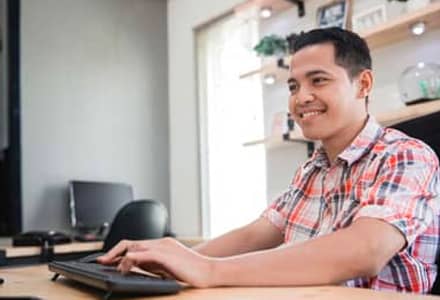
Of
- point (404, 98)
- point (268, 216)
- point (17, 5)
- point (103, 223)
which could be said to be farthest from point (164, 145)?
point (268, 216)

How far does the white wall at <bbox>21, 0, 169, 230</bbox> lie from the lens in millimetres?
3307

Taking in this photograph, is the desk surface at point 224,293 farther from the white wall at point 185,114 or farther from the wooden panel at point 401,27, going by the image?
the white wall at point 185,114

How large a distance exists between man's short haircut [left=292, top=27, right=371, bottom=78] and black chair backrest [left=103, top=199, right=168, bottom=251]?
1426mm

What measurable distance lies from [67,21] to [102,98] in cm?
58

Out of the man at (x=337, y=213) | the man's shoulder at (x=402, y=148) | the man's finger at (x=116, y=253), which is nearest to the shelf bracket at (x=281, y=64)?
the man at (x=337, y=213)

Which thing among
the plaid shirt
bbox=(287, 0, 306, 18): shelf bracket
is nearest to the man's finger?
the plaid shirt

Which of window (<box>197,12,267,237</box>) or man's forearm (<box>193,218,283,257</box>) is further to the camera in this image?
window (<box>197,12,267,237</box>)

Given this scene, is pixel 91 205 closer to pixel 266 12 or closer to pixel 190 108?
pixel 190 108

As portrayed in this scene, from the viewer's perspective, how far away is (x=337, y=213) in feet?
3.79

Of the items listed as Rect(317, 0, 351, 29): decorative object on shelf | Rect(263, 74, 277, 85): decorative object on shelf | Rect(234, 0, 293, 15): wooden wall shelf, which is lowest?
Rect(263, 74, 277, 85): decorative object on shelf

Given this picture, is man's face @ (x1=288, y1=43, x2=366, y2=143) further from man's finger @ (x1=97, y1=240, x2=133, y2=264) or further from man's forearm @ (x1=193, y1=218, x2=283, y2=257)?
man's finger @ (x1=97, y1=240, x2=133, y2=264)

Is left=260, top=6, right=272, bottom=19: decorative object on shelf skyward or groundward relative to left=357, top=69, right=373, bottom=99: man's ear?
skyward

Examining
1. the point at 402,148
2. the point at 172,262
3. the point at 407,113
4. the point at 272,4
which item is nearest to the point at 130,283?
the point at 172,262

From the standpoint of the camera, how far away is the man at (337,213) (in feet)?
2.73
